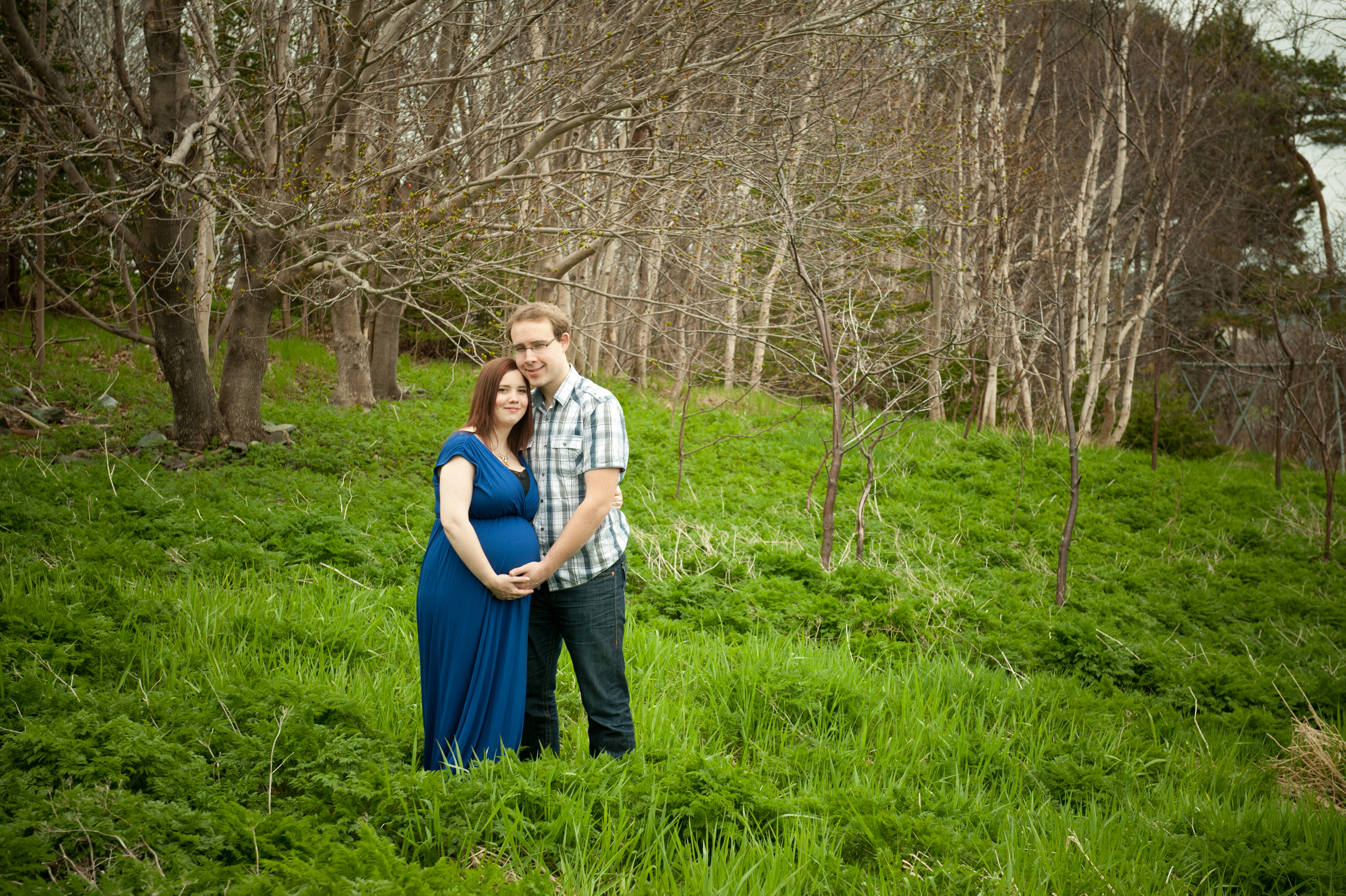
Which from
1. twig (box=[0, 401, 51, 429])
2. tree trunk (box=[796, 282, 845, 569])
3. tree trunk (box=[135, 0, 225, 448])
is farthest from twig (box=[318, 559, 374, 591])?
twig (box=[0, 401, 51, 429])

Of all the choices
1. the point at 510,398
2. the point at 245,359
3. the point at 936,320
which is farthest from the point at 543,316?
the point at 936,320

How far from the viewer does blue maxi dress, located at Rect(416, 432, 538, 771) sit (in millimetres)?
2875

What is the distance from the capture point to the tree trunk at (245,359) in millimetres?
8148

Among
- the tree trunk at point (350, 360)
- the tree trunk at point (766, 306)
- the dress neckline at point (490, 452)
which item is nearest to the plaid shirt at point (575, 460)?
the dress neckline at point (490, 452)

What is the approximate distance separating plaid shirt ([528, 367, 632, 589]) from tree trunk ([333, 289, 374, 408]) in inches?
346

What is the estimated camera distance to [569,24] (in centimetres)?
885

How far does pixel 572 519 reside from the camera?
2.87 meters

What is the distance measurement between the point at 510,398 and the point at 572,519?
50 cm

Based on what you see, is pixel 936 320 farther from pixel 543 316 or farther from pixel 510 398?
pixel 510 398

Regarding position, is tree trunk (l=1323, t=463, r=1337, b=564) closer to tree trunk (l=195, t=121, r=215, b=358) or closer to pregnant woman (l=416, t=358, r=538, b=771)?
pregnant woman (l=416, t=358, r=538, b=771)

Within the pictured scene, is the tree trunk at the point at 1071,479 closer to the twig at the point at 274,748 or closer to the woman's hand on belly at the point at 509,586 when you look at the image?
the woman's hand on belly at the point at 509,586

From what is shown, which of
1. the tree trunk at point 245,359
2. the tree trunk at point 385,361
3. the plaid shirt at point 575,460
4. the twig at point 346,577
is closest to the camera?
the plaid shirt at point 575,460

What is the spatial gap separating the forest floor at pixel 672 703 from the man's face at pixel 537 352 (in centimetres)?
138

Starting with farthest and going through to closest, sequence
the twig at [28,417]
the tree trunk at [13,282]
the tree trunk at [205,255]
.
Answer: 1. the tree trunk at [13,282]
2. the twig at [28,417]
3. the tree trunk at [205,255]
